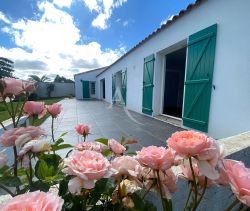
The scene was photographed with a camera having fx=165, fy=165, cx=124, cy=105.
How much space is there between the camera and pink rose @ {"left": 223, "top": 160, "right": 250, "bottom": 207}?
36 centimetres

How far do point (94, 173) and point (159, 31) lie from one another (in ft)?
16.5

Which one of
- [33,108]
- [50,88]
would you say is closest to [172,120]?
[33,108]

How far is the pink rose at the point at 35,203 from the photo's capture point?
29 centimetres

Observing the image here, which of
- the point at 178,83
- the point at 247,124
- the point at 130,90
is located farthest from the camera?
the point at 178,83

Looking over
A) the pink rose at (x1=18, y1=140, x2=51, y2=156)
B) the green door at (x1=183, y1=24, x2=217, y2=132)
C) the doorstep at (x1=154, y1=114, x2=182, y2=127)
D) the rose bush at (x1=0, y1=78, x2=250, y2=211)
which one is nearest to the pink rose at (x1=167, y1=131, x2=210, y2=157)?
the rose bush at (x1=0, y1=78, x2=250, y2=211)

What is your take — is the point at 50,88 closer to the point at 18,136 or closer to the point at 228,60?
the point at 228,60

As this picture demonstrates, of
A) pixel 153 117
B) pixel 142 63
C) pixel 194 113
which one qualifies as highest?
pixel 142 63

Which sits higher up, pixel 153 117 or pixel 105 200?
pixel 105 200

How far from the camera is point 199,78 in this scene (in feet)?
11.1

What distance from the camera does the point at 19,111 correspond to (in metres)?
0.69

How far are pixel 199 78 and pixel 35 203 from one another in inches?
141

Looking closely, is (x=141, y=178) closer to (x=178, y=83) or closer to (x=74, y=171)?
(x=74, y=171)

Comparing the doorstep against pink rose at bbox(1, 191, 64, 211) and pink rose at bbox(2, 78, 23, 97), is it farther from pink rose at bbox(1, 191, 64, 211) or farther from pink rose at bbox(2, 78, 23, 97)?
pink rose at bbox(1, 191, 64, 211)

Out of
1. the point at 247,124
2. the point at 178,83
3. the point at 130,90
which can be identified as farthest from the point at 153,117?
the point at 178,83
